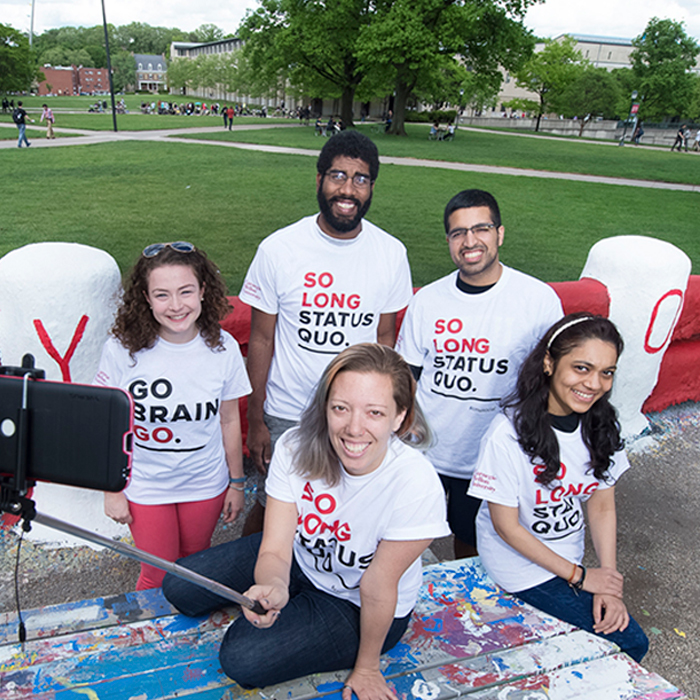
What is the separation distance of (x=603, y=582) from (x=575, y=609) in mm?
160

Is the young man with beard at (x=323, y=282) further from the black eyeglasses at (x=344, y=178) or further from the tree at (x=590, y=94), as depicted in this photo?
the tree at (x=590, y=94)

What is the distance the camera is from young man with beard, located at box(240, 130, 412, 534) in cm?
259

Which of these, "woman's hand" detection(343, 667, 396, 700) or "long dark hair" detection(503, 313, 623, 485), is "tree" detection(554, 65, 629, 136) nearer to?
"long dark hair" detection(503, 313, 623, 485)

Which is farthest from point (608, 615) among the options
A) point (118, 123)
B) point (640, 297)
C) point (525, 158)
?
point (118, 123)

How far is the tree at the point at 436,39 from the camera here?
1057 inches

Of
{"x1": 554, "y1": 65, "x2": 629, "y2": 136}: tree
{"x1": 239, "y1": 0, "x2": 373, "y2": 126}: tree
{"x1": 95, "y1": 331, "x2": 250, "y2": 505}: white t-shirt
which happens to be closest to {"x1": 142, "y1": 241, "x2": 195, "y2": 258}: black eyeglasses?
{"x1": 95, "y1": 331, "x2": 250, "y2": 505}: white t-shirt

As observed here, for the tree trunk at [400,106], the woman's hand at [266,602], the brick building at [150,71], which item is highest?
the brick building at [150,71]

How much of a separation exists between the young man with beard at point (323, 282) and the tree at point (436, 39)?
2742 centimetres

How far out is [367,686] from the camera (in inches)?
71.4

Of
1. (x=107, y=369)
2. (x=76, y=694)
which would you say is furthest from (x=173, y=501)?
(x=76, y=694)

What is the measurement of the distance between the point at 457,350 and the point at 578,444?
664 mm

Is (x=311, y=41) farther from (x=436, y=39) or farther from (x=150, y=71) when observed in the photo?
(x=150, y=71)

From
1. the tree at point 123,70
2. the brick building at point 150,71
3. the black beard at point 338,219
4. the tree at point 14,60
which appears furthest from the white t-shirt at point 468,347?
the brick building at point 150,71

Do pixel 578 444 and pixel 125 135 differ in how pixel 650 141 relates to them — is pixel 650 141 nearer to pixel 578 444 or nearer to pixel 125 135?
pixel 125 135
